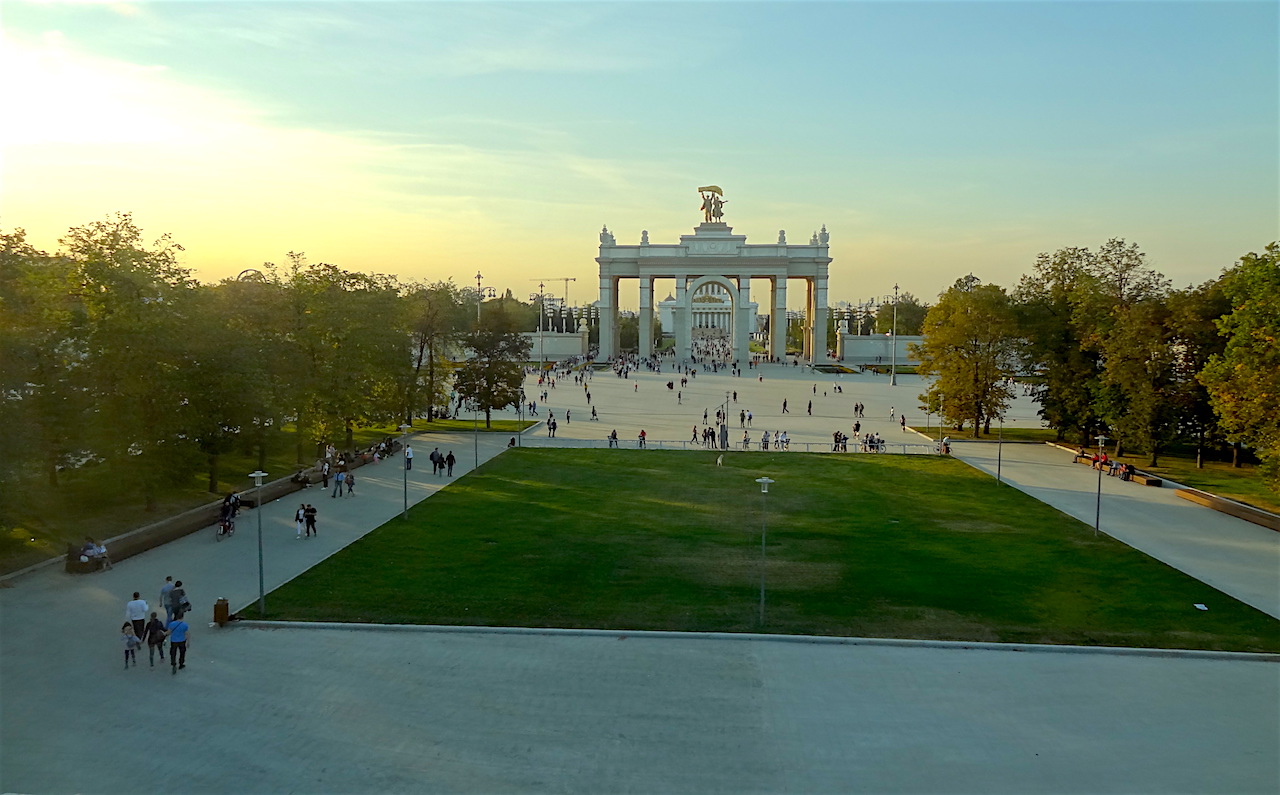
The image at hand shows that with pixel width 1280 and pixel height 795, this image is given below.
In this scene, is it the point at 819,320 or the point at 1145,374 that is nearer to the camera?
the point at 1145,374

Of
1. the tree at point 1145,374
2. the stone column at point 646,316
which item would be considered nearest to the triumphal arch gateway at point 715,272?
the stone column at point 646,316

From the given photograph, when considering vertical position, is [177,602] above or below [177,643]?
above

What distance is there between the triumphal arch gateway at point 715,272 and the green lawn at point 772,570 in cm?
8394

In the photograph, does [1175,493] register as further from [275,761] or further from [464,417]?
[464,417]

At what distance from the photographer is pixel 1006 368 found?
46.4 metres

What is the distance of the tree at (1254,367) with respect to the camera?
27.4 metres

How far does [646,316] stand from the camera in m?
118

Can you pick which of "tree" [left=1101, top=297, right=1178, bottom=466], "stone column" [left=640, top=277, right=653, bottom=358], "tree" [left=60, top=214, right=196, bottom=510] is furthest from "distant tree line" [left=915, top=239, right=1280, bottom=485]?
"stone column" [left=640, top=277, right=653, bottom=358]

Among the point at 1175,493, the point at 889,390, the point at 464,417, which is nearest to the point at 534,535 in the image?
the point at 1175,493

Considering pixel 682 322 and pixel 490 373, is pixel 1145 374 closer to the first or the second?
pixel 490 373

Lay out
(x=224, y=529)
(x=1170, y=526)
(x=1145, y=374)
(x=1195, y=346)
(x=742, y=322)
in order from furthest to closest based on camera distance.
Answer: (x=742, y=322), (x=1145, y=374), (x=1195, y=346), (x=1170, y=526), (x=224, y=529)

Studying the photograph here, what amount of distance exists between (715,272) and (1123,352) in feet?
273

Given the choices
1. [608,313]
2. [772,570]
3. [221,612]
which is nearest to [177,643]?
[221,612]

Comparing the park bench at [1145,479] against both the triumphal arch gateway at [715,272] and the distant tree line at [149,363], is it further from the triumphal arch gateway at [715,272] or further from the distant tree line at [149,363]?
the triumphal arch gateway at [715,272]
